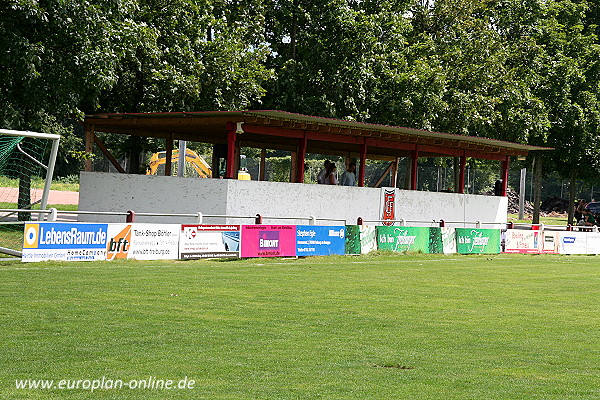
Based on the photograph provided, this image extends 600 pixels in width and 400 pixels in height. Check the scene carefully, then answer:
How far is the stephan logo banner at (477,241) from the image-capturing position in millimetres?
35719

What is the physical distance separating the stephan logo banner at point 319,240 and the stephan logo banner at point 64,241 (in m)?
7.66

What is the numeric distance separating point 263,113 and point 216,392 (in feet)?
70.7

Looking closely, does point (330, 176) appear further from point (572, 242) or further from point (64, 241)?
point (64, 241)

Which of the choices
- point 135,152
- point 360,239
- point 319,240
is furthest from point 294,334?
point 135,152

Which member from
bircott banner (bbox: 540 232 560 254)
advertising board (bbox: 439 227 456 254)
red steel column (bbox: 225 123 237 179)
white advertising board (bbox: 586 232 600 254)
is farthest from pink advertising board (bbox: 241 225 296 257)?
white advertising board (bbox: 586 232 600 254)

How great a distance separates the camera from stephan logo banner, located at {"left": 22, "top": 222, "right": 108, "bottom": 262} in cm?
2164

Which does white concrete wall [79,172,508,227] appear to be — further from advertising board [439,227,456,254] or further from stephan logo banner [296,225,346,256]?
advertising board [439,227,456,254]

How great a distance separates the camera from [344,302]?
16078 millimetres

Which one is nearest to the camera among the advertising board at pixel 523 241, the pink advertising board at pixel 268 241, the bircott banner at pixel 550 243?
the pink advertising board at pixel 268 241

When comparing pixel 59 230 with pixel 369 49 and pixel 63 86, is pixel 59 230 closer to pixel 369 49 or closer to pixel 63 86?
pixel 63 86

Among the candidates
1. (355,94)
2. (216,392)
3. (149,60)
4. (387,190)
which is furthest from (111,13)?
(216,392)

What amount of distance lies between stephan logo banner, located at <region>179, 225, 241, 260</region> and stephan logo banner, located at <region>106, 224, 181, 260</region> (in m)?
0.32

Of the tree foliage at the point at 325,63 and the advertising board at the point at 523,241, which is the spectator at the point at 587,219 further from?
the advertising board at the point at 523,241

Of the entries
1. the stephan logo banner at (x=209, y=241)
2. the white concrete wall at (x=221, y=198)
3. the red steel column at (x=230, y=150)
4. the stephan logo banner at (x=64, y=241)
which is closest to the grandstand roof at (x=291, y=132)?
the red steel column at (x=230, y=150)
